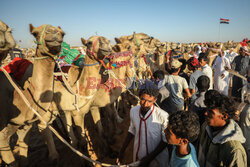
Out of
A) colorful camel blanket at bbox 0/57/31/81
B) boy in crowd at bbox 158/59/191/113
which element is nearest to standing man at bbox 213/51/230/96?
boy in crowd at bbox 158/59/191/113

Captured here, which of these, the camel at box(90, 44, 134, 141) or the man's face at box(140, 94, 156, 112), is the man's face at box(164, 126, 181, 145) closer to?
the man's face at box(140, 94, 156, 112)

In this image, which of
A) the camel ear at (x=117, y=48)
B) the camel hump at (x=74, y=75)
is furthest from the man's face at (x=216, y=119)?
the camel ear at (x=117, y=48)

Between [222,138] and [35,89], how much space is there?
2.81 meters

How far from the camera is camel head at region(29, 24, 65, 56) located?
1.95 metres

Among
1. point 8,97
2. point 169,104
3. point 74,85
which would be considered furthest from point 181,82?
point 8,97

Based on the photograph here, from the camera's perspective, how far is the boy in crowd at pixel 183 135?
1.40 m

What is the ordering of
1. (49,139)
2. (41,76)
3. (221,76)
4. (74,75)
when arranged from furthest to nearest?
1. (221,76)
2. (49,139)
3. (74,75)
4. (41,76)

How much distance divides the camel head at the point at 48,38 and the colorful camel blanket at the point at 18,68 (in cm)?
74

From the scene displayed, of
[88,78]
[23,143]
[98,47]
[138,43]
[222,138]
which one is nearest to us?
[222,138]

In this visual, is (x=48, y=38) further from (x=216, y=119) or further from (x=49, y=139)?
(x=49, y=139)

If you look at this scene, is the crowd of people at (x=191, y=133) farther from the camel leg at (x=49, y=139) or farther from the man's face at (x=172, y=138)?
the camel leg at (x=49, y=139)

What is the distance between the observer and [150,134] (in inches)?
79.8

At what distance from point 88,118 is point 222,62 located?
6.54 m

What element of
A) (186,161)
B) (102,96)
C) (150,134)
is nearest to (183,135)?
(186,161)
